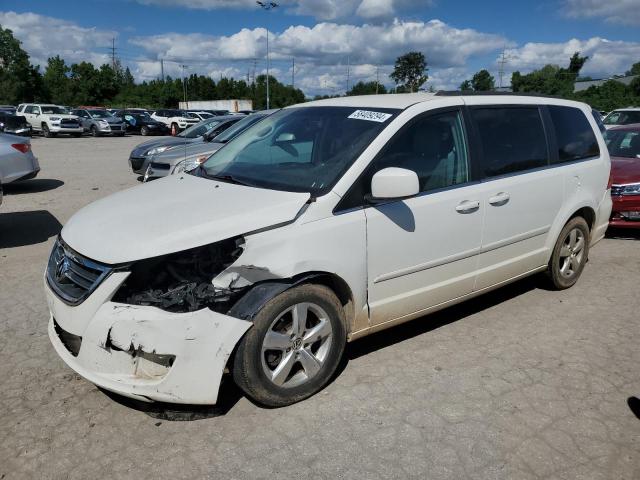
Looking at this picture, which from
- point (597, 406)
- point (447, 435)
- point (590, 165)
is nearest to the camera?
point (447, 435)

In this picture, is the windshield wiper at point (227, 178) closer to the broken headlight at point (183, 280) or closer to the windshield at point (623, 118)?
the broken headlight at point (183, 280)

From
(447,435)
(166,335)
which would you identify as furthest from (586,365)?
(166,335)

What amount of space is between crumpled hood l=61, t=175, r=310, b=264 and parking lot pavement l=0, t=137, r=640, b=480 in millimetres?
982

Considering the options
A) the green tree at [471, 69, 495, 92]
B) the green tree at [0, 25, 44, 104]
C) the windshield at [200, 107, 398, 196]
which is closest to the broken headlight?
the windshield at [200, 107, 398, 196]

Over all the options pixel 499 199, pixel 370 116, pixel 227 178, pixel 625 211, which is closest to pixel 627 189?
pixel 625 211

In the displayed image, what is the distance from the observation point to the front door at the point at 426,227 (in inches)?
134

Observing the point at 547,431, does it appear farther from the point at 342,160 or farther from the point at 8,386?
the point at 8,386

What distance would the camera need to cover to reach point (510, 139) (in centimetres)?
427

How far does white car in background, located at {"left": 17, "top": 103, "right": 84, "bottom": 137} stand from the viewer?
2948cm

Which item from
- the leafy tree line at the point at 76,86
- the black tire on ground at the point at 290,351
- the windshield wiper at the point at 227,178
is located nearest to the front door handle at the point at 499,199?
the black tire on ground at the point at 290,351

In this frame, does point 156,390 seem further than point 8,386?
No

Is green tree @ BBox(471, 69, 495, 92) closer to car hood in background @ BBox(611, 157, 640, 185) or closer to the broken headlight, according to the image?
car hood in background @ BBox(611, 157, 640, 185)

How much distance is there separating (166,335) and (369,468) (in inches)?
47.9

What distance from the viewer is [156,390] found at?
278 centimetres
